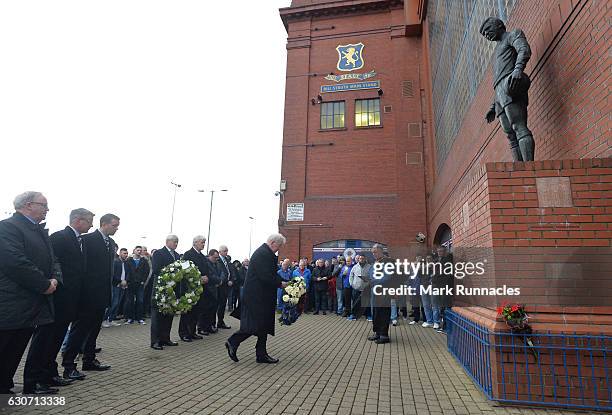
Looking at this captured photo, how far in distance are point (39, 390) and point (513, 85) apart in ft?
20.9

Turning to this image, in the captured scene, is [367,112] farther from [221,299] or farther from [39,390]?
[39,390]

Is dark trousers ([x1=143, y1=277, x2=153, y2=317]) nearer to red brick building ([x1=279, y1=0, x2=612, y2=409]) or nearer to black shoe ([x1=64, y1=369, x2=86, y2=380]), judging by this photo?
black shoe ([x1=64, y1=369, x2=86, y2=380])

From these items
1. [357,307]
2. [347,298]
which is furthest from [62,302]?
[347,298]

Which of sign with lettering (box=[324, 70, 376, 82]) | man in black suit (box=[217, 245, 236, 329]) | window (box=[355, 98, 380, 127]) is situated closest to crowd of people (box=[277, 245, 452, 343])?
man in black suit (box=[217, 245, 236, 329])

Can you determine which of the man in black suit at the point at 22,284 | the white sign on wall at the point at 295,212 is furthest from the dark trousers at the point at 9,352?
the white sign on wall at the point at 295,212

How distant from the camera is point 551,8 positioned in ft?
17.1

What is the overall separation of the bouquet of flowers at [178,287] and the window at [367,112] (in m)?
15.1

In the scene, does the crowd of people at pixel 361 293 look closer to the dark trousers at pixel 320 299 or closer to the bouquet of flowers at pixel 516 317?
the dark trousers at pixel 320 299

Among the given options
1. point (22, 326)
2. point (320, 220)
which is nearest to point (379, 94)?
point (320, 220)

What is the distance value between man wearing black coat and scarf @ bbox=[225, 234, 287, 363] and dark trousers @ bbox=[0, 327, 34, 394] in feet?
8.43

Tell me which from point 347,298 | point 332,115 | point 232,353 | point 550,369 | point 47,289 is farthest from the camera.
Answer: point 332,115

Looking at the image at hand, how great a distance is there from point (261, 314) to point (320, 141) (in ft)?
51.3

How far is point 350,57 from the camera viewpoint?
21.0m

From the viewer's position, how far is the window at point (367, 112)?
20.0 meters
